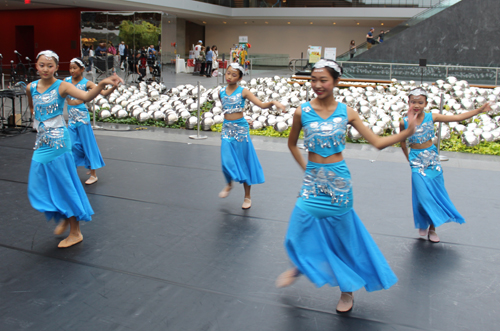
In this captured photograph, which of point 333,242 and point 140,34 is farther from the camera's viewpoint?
point 140,34

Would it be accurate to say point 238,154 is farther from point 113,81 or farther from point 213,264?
point 113,81

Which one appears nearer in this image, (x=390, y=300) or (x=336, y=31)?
(x=390, y=300)

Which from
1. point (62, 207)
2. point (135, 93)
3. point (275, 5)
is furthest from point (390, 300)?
point (275, 5)

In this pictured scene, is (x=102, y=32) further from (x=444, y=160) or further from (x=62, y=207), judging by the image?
(x=62, y=207)

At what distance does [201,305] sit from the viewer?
338 cm

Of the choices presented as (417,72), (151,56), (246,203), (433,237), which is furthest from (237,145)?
(417,72)

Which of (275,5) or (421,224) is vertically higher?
(275,5)

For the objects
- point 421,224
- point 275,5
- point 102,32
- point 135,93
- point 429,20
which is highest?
point 275,5

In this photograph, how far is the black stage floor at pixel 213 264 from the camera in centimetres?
324

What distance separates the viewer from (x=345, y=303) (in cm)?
333

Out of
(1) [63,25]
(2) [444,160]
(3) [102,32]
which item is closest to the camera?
(2) [444,160]

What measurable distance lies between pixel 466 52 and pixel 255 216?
64.2ft

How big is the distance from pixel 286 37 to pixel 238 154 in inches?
1307

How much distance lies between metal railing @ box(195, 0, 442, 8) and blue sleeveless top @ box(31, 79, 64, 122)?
27.9 meters
